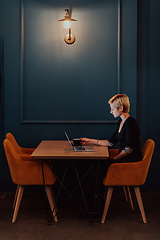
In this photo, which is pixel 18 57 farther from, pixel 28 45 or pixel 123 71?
pixel 123 71

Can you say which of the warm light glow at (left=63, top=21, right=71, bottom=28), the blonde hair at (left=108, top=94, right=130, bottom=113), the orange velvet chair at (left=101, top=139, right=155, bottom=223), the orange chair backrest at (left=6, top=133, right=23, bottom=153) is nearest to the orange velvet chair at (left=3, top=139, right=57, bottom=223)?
the orange chair backrest at (left=6, top=133, right=23, bottom=153)

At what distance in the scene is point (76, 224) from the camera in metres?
2.73

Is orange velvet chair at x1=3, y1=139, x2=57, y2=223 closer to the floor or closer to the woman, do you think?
the floor

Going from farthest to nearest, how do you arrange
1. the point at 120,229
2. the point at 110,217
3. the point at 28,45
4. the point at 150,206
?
the point at 28,45 < the point at 150,206 < the point at 110,217 < the point at 120,229

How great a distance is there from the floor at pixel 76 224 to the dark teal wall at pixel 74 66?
772mm

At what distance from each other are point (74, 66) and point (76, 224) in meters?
2.03

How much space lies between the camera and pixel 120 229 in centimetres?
263

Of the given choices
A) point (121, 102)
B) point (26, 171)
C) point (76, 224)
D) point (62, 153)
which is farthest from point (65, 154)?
point (121, 102)

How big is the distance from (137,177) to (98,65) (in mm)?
1639

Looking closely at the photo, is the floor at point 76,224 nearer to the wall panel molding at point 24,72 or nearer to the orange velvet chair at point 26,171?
the orange velvet chair at point 26,171

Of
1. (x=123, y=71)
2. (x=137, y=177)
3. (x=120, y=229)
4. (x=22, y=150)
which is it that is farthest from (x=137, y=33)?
(x=120, y=229)

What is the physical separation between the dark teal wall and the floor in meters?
0.77

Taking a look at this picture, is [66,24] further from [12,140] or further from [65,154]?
[65,154]

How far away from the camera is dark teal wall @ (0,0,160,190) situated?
A: 350cm
